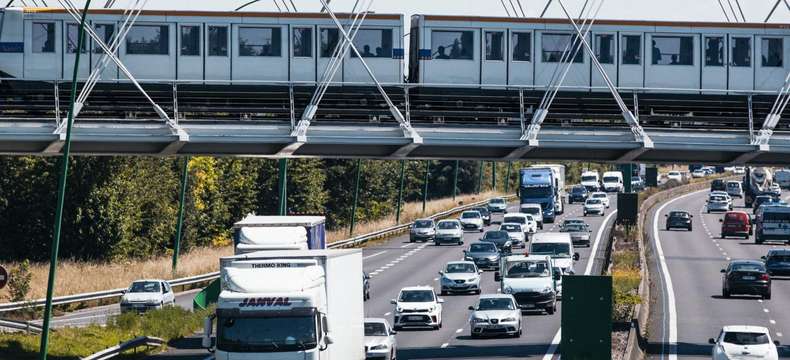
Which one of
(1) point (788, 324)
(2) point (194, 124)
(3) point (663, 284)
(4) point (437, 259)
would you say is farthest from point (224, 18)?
(4) point (437, 259)

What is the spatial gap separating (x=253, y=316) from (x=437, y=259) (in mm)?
53472

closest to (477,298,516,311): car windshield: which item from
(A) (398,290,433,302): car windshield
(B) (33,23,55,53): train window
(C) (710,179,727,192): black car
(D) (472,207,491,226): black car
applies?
(A) (398,290,433,302): car windshield

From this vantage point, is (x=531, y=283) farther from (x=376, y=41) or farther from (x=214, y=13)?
(x=214, y=13)

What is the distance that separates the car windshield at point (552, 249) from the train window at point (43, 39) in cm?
2602

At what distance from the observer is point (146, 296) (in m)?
52.5

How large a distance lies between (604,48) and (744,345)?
1110 centimetres

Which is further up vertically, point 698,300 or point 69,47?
point 69,47

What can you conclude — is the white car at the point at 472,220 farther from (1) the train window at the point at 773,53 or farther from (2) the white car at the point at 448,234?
(1) the train window at the point at 773,53

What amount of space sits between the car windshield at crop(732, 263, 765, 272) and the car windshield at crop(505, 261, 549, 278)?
8704 mm

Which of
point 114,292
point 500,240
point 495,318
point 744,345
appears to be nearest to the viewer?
point 744,345

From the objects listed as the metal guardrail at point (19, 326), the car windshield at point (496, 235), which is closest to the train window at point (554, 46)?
the metal guardrail at point (19, 326)

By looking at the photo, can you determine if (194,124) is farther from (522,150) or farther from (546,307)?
(546,307)

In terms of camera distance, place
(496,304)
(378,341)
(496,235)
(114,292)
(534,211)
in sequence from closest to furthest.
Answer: (378,341), (496,304), (114,292), (496,235), (534,211)

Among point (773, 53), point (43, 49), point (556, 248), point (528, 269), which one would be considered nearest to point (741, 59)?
point (773, 53)
